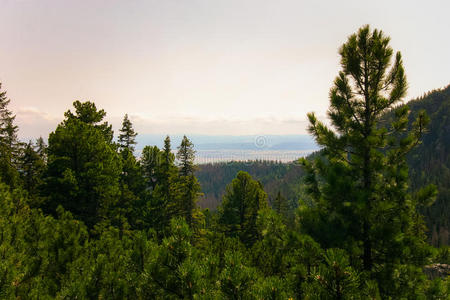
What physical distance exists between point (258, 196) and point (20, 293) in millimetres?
22059

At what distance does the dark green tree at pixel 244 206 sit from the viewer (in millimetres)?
25000

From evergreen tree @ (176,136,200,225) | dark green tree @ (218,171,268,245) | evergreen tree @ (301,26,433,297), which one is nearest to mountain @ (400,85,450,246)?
dark green tree @ (218,171,268,245)

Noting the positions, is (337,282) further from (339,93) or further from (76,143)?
(76,143)

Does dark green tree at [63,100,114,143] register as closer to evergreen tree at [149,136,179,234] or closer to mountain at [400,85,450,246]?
evergreen tree at [149,136,179,234]

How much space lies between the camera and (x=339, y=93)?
7.36 metres

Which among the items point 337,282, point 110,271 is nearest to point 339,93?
point 337,282

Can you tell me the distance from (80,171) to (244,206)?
614 inches

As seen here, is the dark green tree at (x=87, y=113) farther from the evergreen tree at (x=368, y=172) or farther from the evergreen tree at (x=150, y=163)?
the evergreen tree at (x=368, y=172)

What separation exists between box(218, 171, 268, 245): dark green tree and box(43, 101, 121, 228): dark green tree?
12492 mm

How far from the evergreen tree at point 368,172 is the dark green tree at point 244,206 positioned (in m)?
18.1

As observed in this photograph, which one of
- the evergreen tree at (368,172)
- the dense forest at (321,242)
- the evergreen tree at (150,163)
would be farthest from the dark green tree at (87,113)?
the evergreen tree at (368,172)

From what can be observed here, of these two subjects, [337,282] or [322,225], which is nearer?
[337,282]

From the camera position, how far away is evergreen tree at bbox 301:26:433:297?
18.8 ft

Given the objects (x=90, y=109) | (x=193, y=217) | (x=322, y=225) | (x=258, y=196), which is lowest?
(x=193, y=217)
